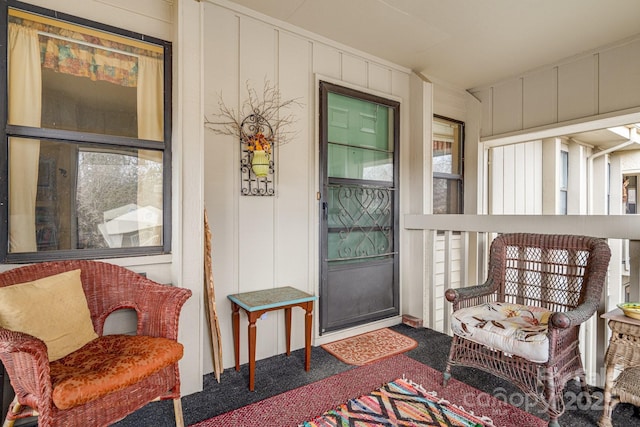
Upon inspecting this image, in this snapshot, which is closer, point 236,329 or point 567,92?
point 236,329

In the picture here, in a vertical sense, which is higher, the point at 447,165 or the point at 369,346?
the point at 447,165

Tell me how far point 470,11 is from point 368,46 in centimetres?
91

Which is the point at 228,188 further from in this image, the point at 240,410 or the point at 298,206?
the point at 240,410

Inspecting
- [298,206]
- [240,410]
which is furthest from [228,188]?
[240,410]

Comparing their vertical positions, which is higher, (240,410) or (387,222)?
(387,222)

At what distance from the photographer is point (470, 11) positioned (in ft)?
8.50

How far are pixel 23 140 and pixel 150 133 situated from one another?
65 centimetres

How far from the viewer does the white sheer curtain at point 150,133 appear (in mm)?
2234

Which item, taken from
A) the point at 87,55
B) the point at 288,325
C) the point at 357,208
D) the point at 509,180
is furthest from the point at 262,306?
the point at 509,180

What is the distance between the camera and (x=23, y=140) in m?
1.88

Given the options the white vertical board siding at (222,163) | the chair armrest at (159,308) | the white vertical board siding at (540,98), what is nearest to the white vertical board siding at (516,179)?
the white vertical board siding at (540,98)

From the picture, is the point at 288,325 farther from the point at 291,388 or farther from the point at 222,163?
the point at 222,163

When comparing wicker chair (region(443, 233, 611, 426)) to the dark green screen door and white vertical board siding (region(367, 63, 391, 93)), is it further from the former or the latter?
white vertical board siding (region(367, 63, 391, 93))

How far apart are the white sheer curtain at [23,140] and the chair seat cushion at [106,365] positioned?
755 mm
